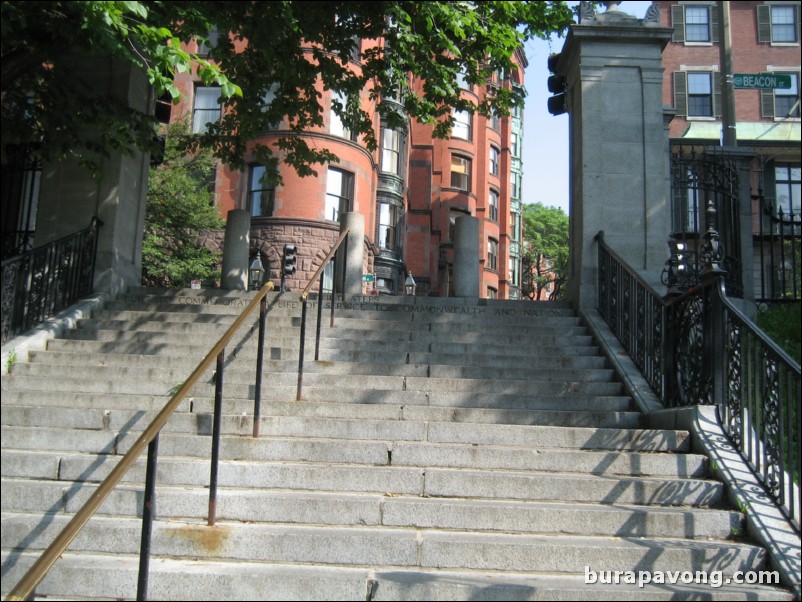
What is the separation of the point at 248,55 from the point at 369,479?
7836 millimetres

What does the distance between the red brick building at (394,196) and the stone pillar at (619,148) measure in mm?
2929

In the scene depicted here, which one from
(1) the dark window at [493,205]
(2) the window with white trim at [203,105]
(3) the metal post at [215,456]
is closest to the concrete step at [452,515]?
(3) the metal post at [215,456]

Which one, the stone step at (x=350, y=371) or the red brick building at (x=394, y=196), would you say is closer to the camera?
the stone step at (x=350, y=371)

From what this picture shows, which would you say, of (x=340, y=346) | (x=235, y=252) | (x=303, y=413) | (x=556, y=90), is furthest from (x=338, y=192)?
(x=303, y=413)

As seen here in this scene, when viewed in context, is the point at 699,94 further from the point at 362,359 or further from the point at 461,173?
the point at 362,359

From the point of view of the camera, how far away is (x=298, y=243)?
2562 centimetres

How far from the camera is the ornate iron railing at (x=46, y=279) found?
8.00 metres

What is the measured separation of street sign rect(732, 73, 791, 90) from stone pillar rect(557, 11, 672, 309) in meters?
1.35

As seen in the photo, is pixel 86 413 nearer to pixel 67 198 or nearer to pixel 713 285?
pixel 67 198

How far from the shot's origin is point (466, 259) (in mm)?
11031

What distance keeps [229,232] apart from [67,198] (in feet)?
8.07

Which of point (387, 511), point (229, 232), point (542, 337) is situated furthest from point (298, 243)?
point (387, 511)

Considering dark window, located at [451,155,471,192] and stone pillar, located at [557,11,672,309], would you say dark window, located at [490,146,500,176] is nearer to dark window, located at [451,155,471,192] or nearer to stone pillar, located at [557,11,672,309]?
dark window, located at [451,155,471,192]

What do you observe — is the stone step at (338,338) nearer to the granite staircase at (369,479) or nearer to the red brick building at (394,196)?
the granite staircase at (369,479)
